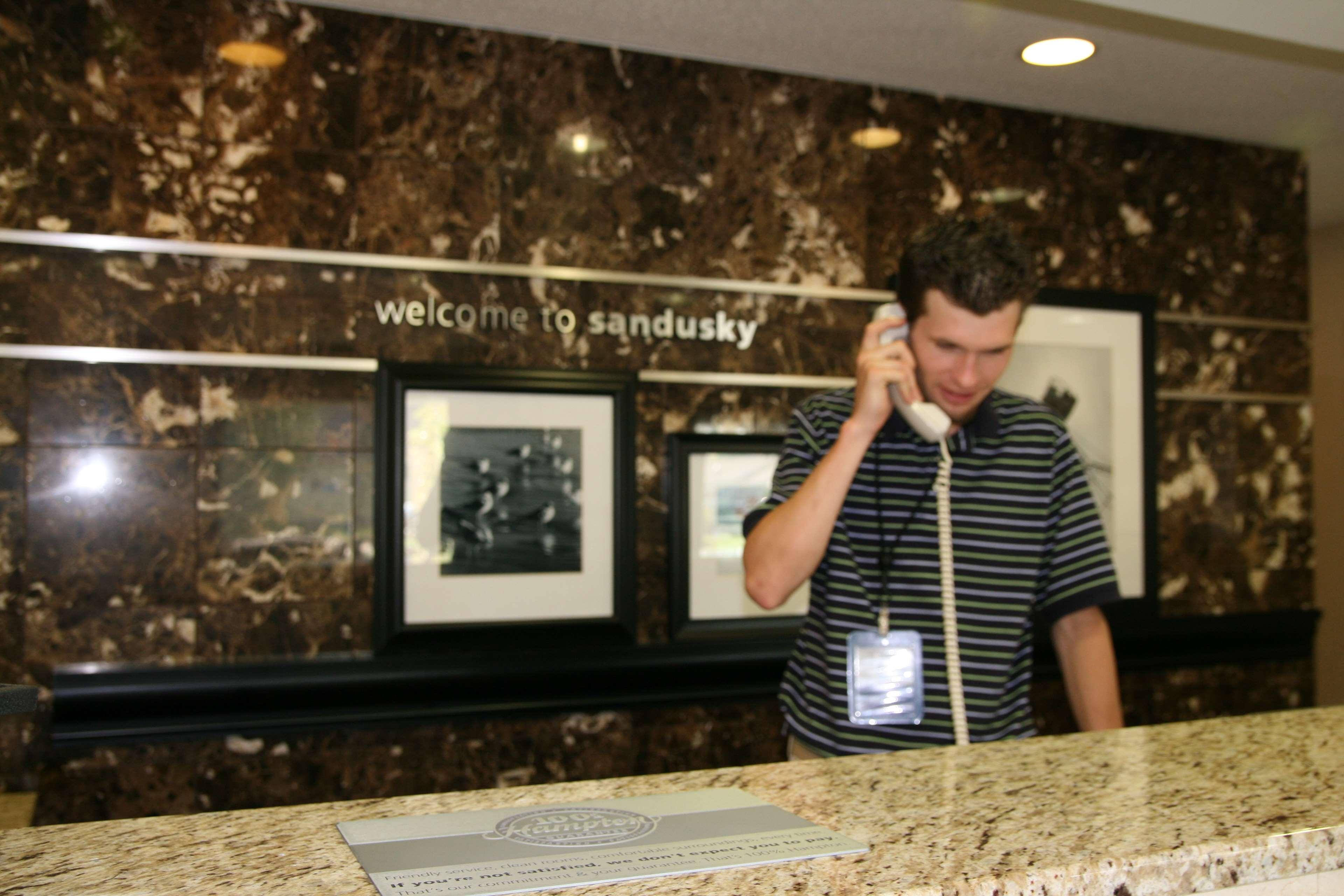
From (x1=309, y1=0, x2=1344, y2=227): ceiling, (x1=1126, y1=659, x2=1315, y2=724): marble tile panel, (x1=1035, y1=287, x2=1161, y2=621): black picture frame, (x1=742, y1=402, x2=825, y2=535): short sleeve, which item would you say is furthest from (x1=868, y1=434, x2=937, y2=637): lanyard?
(x1=1126, y1=659, x2=1315, y2=724): marble tile panel

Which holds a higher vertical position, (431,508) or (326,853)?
(431,508)

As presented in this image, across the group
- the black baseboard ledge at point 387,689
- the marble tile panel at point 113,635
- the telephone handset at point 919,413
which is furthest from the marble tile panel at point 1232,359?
the marble tile panel at point 113,635

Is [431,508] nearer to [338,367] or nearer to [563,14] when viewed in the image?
[338,367]

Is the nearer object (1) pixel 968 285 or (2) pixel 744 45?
(1) pixel 968 285

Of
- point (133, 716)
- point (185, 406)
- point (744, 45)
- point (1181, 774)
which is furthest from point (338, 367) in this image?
point (1181, 774)

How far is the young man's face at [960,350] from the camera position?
6.73ft

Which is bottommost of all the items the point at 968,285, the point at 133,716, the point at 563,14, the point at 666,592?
the point at 133,716

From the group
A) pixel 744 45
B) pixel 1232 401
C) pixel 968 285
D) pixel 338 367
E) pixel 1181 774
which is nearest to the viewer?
pixel 1181 774

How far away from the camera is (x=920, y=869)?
3.15 feet

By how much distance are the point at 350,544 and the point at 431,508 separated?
0.83 feet

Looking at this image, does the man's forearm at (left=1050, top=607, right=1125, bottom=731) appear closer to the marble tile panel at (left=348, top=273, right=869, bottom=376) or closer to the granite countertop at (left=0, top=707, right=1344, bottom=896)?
the granite countertop at (left=0, top=707, right=1344, bottom=896)

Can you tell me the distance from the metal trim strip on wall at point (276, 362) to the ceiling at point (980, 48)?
105 cm

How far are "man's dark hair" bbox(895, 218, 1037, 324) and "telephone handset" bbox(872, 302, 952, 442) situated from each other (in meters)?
0.09

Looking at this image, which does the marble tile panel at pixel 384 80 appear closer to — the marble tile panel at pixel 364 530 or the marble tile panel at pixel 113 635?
the marble tile panel at pixel 364 530
